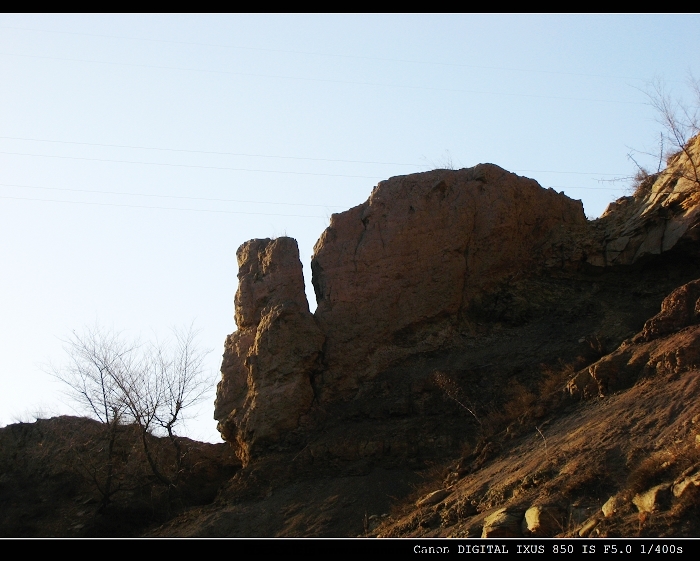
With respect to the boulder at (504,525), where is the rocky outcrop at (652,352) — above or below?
above

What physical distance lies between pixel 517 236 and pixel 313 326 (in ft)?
17.5

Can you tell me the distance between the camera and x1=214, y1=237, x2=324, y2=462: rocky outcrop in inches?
766

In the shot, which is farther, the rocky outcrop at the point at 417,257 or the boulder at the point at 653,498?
the rocky outcrop at the point at 417,257

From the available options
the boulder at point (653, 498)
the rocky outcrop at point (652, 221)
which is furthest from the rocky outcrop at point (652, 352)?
the boulder at point (653, 498)

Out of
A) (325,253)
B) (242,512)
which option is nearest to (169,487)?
(242,512)

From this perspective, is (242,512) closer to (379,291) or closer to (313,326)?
(313,326)

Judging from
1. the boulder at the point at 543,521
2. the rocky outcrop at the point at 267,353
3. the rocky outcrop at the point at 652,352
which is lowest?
the boulder at the point at 543,521

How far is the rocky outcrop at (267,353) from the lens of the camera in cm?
1947

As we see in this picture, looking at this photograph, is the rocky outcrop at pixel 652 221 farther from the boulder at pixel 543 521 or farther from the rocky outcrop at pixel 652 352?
the boulder at pixel 543 521

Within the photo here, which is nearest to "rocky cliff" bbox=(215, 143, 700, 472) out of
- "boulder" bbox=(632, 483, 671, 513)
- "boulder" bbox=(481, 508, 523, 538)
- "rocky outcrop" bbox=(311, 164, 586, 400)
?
"rocky outcrop" bbox=(311, 164, 586, 400)

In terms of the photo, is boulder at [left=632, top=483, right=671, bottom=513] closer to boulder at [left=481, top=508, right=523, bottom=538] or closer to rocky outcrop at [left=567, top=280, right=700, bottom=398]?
boulder at [left=481, top=508, right=523, bottom=538]

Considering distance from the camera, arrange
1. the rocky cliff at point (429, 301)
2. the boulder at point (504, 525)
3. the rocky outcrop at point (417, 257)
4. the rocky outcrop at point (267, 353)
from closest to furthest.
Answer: the boulder at point (504, 525), the rocky cliff at point (429, 301), the rocky outcrop at point (267, 353), the rocky outcrop at point (417, 257)

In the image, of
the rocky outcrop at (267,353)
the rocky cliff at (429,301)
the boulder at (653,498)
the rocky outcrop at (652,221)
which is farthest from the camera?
the rocky outcrop at (267,353)

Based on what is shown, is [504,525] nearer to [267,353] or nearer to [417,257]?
[267,353]
